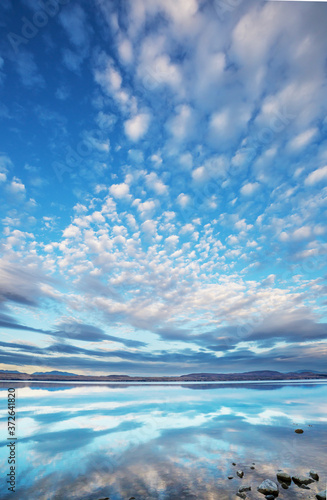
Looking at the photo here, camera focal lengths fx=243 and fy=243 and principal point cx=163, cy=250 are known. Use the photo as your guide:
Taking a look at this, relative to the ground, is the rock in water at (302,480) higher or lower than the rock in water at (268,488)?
lower

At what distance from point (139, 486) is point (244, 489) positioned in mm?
5213

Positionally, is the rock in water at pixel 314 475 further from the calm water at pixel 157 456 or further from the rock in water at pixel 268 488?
the rock in water at pixel 268 488

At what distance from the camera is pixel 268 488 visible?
37.8ft

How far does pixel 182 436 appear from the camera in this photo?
22.6m

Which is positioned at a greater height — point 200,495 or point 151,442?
point 200,495

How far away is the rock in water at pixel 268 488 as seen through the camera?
11397mm

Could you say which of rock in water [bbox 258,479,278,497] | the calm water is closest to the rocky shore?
rock in water [bbox 258,479,278,497]

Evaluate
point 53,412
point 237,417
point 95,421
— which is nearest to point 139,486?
point 95,421

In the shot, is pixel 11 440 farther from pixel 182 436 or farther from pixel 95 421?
pixel 182 436

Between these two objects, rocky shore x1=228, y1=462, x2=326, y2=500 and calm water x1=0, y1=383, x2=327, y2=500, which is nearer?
rocky shore x1=228, y1=462, x2=326, y2=500

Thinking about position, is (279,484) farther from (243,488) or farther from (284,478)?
(243,488)

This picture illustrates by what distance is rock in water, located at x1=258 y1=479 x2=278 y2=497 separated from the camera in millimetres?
11397

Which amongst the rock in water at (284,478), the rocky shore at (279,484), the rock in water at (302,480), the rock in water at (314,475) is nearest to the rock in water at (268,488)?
the rocky shore at (279,484)

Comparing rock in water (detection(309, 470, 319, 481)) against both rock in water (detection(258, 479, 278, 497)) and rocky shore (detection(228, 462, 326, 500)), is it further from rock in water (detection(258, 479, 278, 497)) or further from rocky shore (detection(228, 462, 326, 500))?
rock in water (detection(258, 479, 278, 497))
